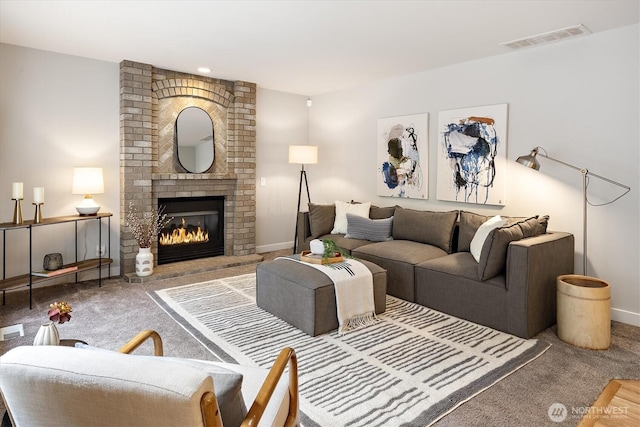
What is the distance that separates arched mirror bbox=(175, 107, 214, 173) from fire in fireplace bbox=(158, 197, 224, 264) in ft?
1.59

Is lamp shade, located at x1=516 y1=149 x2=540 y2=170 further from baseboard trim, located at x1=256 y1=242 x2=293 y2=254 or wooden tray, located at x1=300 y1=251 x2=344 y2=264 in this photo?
baseboard trim, located at x1=256 y1=242 x2=293 y2=254

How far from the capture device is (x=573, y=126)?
3682mm

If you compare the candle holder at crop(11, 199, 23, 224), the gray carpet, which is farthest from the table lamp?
the gray carpet

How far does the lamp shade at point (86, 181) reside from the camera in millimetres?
4234

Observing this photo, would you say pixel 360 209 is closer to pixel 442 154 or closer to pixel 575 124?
pixel 442 154

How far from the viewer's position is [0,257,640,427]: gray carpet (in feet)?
7.08

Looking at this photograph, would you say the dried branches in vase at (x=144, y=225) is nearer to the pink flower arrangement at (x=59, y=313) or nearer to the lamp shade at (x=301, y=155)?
the lamp shade at (x=301, y=155)

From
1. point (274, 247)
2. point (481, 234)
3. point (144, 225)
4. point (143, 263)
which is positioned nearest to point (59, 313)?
point (143, 263)

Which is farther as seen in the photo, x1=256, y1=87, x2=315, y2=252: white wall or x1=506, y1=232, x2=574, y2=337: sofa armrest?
x1=256, y1=87, x2=315, y2=252: white wall

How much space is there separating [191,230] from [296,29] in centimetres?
322

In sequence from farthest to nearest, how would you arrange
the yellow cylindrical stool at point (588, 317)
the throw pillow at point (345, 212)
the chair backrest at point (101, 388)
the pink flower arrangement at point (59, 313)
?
1. the throw pillow at point (345, 212)
2. the yellow cylindrical stool at point (588, 317)
3. the pink flower arrangement at point (59, 313)
4. the chair backrest at point (101, 388)

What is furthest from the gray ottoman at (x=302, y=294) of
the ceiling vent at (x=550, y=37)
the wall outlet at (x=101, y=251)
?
the ceiling vent at (x=550, y=37)

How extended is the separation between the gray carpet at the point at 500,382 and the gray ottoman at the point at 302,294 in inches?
29.3

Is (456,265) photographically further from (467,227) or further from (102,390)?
(102,390)
